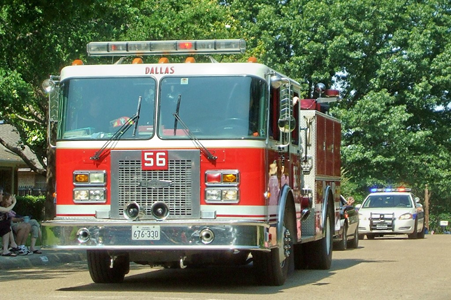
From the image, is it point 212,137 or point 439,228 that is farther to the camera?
point 439,228

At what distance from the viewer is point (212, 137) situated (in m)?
11.8

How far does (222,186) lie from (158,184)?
788 mm

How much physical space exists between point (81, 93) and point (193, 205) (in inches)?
81.9

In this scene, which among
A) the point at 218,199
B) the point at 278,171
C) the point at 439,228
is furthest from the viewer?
the point at 439,228

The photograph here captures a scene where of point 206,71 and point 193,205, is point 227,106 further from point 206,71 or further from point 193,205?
point 193,205

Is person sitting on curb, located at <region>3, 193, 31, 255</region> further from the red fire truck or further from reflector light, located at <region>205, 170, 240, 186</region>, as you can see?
reflector light, located at <region>205, 170, 240, 186</region>

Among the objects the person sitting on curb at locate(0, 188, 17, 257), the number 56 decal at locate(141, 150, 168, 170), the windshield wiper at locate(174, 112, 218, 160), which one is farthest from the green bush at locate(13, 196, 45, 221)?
the windshield wiper at locate(174, 112, 218, 160)

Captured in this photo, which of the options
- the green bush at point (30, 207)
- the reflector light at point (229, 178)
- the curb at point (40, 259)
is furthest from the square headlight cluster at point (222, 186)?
the green bush at point (30, 207)

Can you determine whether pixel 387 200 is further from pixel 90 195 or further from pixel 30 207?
pixel 90 195

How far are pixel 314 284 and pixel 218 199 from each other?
2554 mm

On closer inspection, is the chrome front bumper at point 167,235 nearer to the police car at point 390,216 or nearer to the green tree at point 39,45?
Result: the green tree at point 39,45

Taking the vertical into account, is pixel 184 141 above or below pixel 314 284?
above

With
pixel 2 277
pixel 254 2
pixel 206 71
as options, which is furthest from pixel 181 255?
pixel 254 2

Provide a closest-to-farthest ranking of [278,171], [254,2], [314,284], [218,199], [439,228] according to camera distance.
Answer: [218,199]
[278,171]
[314,284]
[254,2]
[439,228]
